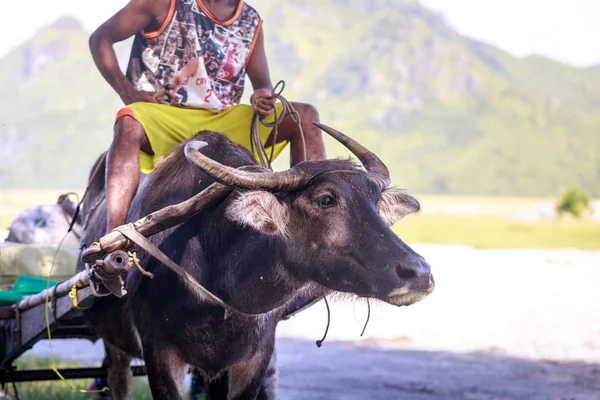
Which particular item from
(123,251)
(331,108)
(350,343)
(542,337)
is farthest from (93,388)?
(331,108)

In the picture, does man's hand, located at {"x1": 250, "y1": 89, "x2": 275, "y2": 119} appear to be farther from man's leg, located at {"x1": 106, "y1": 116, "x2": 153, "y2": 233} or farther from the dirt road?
the dirt road

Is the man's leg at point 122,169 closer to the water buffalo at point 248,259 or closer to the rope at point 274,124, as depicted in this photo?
the water buffalo at point 248,259

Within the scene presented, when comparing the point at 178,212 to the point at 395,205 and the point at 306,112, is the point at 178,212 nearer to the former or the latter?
the point at 395,205

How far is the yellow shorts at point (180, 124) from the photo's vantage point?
211 inches

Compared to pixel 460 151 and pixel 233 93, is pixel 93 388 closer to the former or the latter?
pixel 233 93

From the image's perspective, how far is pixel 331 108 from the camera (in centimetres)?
19788

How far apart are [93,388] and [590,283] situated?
1364 centimetres

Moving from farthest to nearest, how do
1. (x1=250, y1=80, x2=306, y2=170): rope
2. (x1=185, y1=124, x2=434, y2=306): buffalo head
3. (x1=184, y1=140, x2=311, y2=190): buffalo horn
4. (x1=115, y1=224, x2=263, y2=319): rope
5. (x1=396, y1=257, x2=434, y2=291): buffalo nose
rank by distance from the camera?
1. (x1=250, y1=80, x2=306, y2=170): rope
2. (x1=115, y1=224, x2=263, y2=319): rope
3. (x1=184, y1=140, x2=311, y2=190): buffalo horn
4. (x1=185, y1=124, x2=434, y2=306): buffalo head
5. (x1=396, y1=257, x2=434, y2=291): buffalo nose

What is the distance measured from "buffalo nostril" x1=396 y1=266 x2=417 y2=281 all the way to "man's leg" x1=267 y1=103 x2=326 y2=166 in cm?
159

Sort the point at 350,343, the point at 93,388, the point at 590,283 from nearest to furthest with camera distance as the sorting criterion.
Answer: the point at 93,388 → the point at 350,343 → the point at 590,283

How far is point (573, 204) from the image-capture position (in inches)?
2948

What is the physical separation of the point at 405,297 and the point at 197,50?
7.97ft

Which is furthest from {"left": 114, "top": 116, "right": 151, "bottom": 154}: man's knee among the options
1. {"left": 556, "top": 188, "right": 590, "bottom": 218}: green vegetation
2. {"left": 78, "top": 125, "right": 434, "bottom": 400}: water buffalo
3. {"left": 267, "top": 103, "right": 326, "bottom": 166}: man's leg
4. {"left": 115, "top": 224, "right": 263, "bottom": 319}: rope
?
{"left": 556, "top": 188, "right": 590, "bottom": 218}: green vegetation

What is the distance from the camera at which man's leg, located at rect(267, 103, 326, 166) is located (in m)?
5.46
